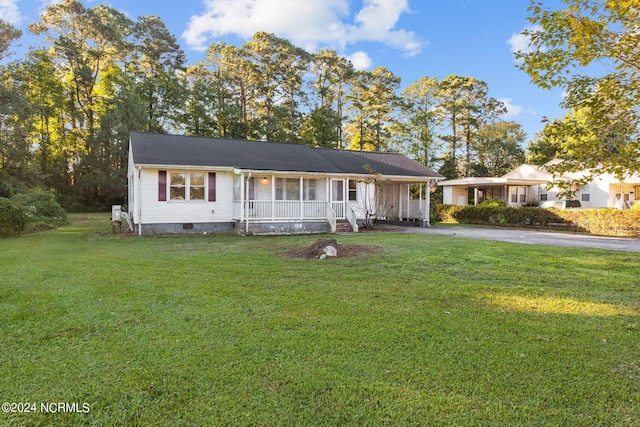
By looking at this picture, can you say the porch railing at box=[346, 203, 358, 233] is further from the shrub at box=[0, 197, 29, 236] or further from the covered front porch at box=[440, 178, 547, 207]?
the covered front porch at box=[440, 178, 547, 207]

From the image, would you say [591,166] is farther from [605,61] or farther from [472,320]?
[472,320]

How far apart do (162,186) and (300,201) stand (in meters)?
5.54

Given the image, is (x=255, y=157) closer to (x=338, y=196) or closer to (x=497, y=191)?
(x=338, y=196)

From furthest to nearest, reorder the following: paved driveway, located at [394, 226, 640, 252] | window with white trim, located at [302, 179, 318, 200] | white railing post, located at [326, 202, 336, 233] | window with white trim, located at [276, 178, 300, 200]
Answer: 1. window with white trim, located at [302, 179, 318, 200]
2. window with white trim, located at [276, 178, 300, 200]
3. white railing post, located at [326, 202, 336, 233]
4. paved driveway, located at [394, 226, 640, 252]

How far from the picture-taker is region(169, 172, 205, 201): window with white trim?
14.1 m

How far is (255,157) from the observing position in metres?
16.3

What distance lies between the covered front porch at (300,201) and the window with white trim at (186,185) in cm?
144

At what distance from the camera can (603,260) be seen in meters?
8.05

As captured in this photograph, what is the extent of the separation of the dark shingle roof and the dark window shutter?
59cm

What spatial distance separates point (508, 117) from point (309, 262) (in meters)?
41.4

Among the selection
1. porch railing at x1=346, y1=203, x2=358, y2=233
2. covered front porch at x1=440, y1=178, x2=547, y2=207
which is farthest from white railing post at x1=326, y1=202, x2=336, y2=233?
covered front porch at x1=440, y1=178, x2=547, y2=207

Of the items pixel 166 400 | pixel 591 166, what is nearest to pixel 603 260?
pixel 591 166

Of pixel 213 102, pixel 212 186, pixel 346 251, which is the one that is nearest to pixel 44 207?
pixel 212 186

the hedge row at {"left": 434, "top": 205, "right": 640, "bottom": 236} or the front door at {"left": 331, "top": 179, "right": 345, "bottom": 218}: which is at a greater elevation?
the front door at {"left": 331, "top": 179, "right": 345, "bottom": 218}
